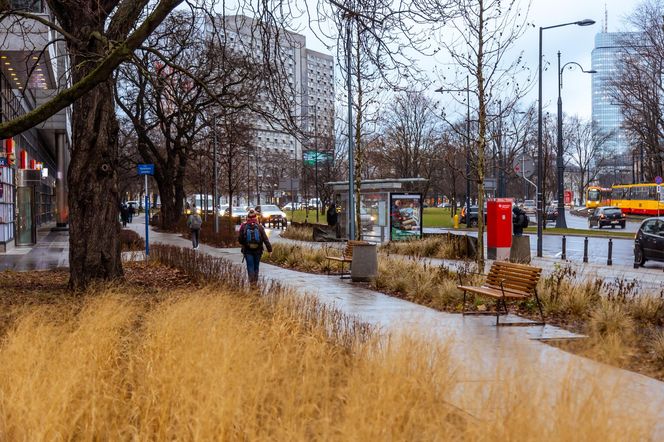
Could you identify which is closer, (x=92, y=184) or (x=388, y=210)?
(x=92, y=184)

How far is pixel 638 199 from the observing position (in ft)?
216

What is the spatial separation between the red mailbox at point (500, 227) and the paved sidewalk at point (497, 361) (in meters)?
7.78

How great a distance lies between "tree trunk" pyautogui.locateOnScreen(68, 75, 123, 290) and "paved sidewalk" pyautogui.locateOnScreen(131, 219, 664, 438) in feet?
13.2

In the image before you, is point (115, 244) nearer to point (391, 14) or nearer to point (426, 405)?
point (391, 14)

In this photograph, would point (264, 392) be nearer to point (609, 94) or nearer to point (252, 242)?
point (252, 242)

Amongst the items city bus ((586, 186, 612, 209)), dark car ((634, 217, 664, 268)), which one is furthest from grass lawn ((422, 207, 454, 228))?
dark car ((634, 217, 664, 268))

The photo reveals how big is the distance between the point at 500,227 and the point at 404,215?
7.89 metres

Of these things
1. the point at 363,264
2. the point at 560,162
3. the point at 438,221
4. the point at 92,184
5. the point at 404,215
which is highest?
the point at 560,162

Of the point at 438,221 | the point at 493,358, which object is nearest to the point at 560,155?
the point at 438,221

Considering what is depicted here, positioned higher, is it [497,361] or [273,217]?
[273,217]

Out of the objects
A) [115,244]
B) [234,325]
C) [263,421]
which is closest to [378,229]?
[115,244]

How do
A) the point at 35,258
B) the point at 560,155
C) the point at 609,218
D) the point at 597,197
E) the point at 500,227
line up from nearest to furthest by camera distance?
the point at 500,227 → the point at 35,258 → the point at 560,155 → the point at 609,218 → the point at 597,197

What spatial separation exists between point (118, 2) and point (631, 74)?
1474 inches

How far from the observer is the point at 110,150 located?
13.0 m
